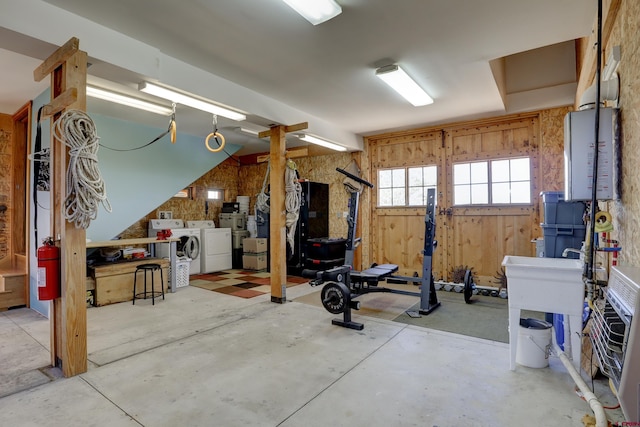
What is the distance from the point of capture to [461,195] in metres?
5.73

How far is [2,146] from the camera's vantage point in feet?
15.4

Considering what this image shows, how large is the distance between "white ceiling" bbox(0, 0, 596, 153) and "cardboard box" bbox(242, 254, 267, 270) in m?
3.67

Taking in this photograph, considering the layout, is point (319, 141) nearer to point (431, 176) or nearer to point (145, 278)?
point (431, 176)

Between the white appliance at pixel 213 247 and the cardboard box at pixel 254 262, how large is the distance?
37cm

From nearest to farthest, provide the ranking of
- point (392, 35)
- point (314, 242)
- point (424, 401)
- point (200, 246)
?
point (424, 401)
point (392, 35)
point (314, 242)
point (200, 246)

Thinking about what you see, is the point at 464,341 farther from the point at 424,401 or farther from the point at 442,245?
the point at 442,245

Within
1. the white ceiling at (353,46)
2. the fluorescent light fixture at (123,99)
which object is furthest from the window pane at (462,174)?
the fluorescent light fixture at (123,99)

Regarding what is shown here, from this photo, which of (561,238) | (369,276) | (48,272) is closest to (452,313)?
(369,276)

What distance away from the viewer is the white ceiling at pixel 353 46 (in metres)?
2.53

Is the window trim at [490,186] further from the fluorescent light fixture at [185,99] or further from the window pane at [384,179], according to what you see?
the fluorescent light fixture at [185,99]

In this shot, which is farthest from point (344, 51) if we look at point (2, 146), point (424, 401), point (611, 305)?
point (2, 146)

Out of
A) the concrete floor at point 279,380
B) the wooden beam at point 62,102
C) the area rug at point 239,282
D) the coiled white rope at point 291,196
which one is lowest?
the area rug at point 239,282

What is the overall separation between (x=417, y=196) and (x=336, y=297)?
3300mm

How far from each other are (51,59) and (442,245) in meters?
5.77
